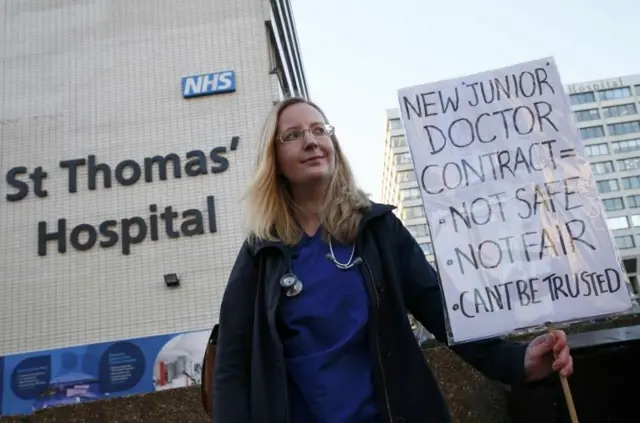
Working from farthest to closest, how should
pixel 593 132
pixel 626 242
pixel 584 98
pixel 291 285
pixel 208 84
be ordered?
1. pixel 584 98
2. pixel 593 132
3. pixel 626 242
4. pixel 208 84
5. pixel 291 285

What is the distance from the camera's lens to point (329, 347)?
5.25ft

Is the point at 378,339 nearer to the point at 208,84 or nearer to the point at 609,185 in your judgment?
the point at 208,84

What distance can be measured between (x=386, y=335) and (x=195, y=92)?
1209 centimetres

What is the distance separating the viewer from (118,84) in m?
13.3

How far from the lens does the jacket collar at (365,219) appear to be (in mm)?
1800

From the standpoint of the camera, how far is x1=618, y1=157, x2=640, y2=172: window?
60906 mm

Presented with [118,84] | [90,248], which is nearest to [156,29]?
[118,84]

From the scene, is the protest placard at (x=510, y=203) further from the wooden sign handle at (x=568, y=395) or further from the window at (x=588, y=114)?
the window at (x=588, y=114)

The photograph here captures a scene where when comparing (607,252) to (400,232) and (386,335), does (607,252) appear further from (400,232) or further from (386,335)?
(386,335)

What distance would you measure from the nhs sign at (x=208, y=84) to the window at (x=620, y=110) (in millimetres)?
60454

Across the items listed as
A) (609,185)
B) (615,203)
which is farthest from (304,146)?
(609,185)

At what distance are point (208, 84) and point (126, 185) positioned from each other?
289 centimetres

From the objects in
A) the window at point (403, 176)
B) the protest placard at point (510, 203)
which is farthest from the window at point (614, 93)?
the protest placard at point (510, 203)

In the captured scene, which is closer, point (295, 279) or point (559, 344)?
point (559, 344)
